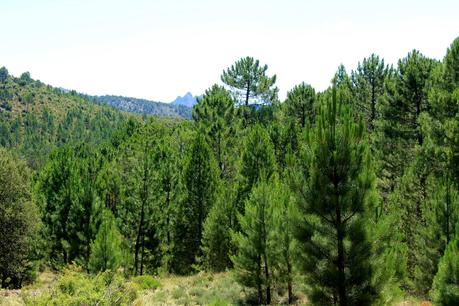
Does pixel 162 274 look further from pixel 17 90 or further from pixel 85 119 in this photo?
pixel 17 90

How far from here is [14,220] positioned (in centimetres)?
2444

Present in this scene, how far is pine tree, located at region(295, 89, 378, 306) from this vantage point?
10305 millimetres

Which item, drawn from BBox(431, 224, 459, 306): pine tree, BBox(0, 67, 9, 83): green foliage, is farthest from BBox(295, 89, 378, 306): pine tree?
BBox(0, 67, 9, 83): green foliage

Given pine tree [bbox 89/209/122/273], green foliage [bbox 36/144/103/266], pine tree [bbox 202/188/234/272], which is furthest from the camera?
green foliage [bbox 36/144/103/266]

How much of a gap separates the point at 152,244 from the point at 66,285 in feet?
73.0

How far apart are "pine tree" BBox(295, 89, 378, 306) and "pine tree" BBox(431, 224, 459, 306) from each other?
1.82 metres

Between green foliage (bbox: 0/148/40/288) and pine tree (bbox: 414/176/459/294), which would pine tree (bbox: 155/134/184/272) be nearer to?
green foliage (bbox: 0/148/40/288)

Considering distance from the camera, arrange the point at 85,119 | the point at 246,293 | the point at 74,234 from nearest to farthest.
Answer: the point at 246,293
the point at 74,234
the point at 85,119

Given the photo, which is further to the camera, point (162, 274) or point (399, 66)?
point (162, 274)

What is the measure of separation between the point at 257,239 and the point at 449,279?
364 inches

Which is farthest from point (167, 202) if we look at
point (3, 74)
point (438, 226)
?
point (3, 74)

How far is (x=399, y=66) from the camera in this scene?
26984 millimetres

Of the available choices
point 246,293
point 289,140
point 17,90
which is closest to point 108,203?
point 289,140

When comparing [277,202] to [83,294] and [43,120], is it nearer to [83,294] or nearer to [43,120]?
[83,294]
